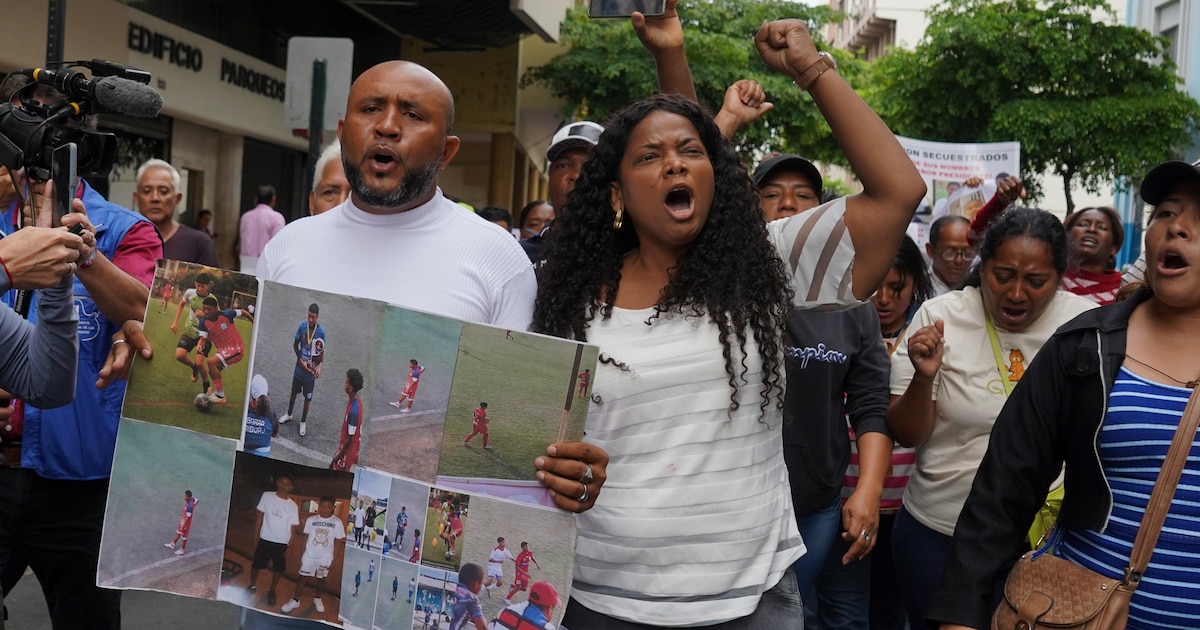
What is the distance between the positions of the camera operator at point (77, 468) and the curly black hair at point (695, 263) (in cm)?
158

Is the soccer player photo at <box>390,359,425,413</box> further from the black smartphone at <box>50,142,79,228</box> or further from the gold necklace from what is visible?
the gold necklace

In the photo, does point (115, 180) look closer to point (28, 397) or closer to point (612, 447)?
Result: point (28, 397)

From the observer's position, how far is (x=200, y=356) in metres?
2.63

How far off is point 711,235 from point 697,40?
71.9ft

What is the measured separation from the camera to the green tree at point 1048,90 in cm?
2306

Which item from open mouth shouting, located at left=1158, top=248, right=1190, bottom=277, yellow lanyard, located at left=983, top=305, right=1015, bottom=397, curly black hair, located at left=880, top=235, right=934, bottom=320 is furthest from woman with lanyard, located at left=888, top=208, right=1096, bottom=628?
open mouth shouting, located at left=1158, top=248, right=1190, bottom=277

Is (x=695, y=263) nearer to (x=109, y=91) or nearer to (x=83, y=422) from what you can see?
(x=109, y=91)

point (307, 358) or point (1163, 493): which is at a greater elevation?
point (307, 358)

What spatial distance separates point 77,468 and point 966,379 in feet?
9.48

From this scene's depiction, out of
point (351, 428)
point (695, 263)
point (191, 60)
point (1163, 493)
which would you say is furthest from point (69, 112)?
point (191, 60)

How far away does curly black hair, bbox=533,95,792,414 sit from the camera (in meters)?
2.70

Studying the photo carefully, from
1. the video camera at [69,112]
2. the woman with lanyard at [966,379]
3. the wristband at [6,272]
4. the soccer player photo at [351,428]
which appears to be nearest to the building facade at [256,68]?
the video camera at [69,112]

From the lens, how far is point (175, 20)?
15.3 m

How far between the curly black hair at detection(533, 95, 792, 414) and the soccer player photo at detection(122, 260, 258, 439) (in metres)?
0.65
